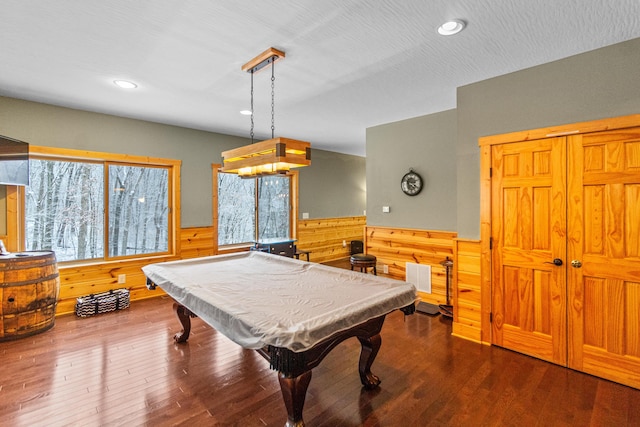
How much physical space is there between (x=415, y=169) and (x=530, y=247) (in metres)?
2.02

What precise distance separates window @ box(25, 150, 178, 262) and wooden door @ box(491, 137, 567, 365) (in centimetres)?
440

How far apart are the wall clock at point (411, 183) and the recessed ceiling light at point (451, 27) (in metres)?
2.40

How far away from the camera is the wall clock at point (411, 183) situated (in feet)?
14.4

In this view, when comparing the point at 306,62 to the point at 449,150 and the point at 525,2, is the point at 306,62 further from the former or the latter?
the point at 449,150

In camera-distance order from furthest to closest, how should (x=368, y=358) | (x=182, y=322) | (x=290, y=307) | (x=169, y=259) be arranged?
(x=169, y=259) → (x=182, y=322) → (x=368, y=358) → (x=290, y=307)

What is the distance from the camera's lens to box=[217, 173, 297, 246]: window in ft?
17.8

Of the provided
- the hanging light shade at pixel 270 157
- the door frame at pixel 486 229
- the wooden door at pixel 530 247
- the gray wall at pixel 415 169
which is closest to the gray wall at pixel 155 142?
the gray wall at pixel 415 169

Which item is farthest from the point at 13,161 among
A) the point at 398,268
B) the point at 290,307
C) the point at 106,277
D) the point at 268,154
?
the point at 398,268

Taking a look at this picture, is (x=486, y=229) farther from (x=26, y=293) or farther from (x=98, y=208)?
(x=98, y=208)

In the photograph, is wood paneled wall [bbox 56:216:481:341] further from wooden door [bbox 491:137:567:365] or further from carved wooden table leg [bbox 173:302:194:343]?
carved wooden table leg [bbox 173:302:194:343]

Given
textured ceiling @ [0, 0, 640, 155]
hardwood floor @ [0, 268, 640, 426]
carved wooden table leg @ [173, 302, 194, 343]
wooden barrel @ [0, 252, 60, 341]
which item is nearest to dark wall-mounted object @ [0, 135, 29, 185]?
textured ceiling @ [0, 0, 640, 155]

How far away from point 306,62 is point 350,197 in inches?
198

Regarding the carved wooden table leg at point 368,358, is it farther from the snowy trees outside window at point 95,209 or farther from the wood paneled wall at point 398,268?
the snowy trees outside window at point 95,209

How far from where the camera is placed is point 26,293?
122 inches
